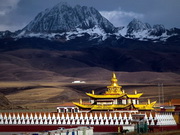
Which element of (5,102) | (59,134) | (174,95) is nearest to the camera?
(59,134)

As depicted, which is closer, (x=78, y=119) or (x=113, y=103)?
(x=78, y=119)

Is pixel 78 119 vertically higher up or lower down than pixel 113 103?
lower down

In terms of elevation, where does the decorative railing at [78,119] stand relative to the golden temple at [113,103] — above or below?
below

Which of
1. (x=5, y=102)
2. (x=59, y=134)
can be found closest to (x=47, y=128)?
(x=59, y=134)

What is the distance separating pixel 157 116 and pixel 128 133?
7.66m

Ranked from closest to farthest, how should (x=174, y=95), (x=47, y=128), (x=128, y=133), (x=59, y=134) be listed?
(x=59, y=134), (x=128, y=133), (x=47, y=128), (x=174, y=95)

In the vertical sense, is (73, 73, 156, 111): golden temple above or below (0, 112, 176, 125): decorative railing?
above

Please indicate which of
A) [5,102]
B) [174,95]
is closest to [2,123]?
[5,102]

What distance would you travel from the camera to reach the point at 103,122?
3826 inches

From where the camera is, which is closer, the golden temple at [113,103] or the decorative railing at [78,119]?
the decorative railing at [78,119]

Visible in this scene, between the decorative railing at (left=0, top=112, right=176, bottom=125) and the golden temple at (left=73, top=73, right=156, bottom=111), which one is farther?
the golden temple at (left=73, top=73, right=156, bottom=111)

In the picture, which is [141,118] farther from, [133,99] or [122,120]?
[133,99]

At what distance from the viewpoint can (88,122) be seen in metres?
98.3

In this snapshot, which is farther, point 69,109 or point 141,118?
point 69,109
